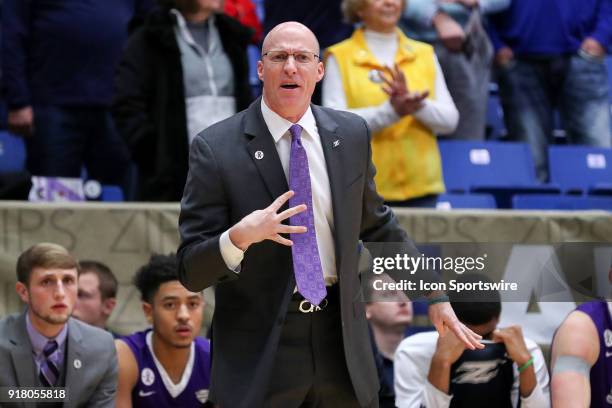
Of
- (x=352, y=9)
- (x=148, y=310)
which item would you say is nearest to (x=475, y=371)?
(x=148, y=310)

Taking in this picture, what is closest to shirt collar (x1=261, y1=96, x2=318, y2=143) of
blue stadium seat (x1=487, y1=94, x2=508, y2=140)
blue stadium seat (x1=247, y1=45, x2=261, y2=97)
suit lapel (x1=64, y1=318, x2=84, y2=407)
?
suit lapel (x1=64, y1=318, x2=84, y2=407)

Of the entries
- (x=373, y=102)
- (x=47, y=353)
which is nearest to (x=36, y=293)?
(x=47, y=353)

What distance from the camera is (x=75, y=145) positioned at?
687 centimetres

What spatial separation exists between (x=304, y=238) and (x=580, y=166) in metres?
5.02

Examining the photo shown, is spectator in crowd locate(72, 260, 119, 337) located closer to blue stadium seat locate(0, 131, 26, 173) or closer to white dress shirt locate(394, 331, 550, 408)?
white dress shirt locate(394, 331, 550, 408)

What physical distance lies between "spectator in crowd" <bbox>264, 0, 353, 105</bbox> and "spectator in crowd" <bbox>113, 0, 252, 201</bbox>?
548 millimetres

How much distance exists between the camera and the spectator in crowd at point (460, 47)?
7488 mm

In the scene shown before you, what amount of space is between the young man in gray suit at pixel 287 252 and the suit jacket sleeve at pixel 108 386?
141cm

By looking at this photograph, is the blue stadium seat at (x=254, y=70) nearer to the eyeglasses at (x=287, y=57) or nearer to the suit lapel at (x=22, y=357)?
the suit lapel at (x=22, y=357)

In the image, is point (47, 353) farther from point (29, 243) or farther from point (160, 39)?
point (160, 39)

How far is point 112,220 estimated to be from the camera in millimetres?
5613

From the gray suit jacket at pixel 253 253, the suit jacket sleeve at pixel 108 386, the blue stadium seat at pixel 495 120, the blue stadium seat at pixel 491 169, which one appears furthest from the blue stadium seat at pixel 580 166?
the gray suit jacket at pixel 253 253

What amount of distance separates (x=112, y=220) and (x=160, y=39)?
1.19 metres

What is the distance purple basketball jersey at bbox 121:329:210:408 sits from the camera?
512 cm
